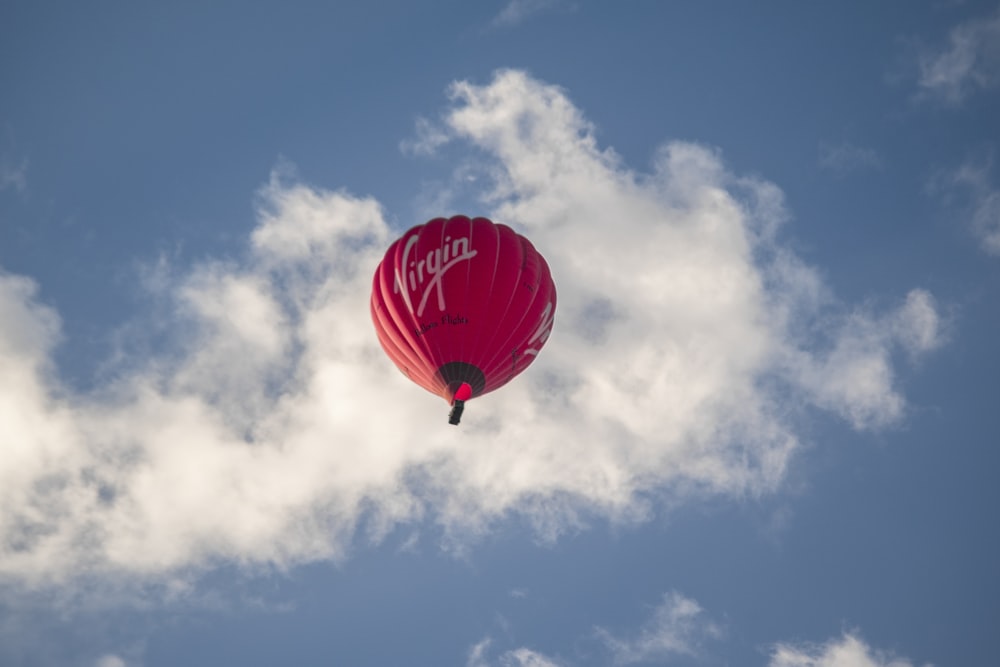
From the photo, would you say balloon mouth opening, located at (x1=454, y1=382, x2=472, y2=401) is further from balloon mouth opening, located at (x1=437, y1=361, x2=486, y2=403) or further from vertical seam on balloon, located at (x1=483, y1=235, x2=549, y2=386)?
vertical seam on balloon, located at (x1=483, y1=235, x2=549, y2=386)

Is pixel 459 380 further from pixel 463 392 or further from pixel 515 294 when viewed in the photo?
pixel 515 294

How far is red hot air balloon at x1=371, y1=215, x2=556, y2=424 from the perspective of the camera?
31438mm

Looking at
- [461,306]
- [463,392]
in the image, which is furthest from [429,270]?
[463,392]

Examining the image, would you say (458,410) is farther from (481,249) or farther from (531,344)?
(481,249)

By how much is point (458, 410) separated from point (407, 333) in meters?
3.34

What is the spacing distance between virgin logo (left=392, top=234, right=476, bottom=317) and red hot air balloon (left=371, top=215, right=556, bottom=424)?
4cm

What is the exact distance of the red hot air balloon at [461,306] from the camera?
31.4 meters

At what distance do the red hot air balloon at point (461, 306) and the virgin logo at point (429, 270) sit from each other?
0.04 meters

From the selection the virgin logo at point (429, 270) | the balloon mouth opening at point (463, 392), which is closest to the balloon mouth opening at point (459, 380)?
the balloon mouth opening at point (463, 392)

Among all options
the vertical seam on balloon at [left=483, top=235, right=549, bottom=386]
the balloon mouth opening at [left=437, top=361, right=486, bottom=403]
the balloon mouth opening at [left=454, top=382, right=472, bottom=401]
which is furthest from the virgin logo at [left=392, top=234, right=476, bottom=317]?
the balloon mouth opening at [left=454, top=382, right=472, bottom=401]

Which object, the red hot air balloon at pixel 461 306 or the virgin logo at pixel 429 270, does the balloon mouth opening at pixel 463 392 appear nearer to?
the red hot air balloon at pixel 461 306

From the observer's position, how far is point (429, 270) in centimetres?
3200

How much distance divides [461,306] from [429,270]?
6.06 ft

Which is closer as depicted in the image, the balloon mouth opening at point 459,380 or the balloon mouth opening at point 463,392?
the balloon mouth opening at point 459,380
